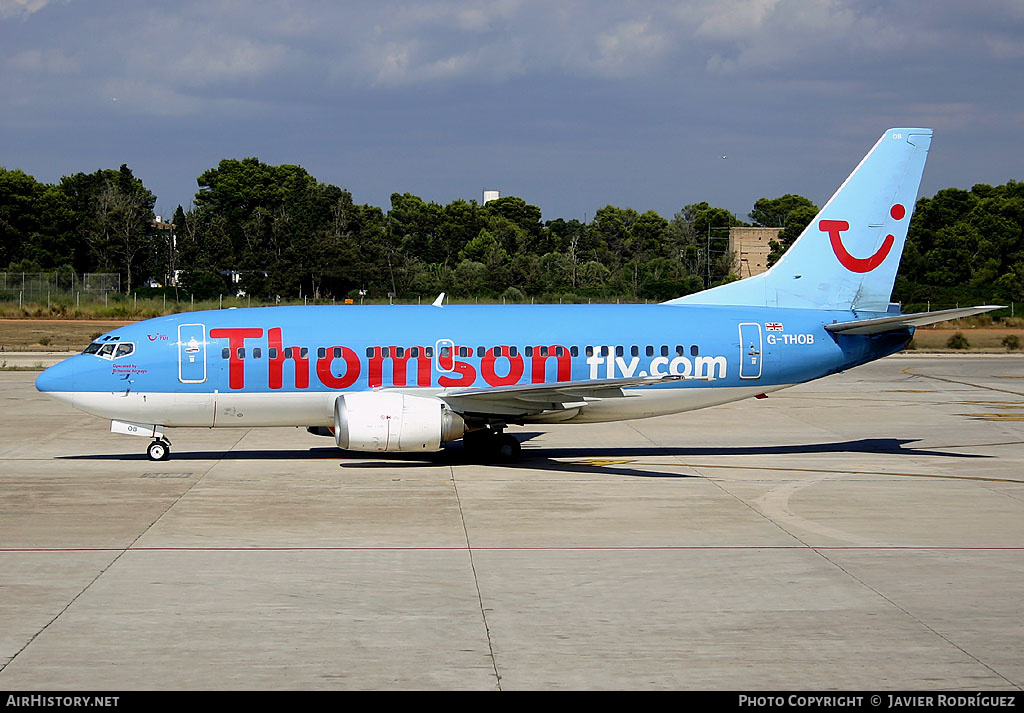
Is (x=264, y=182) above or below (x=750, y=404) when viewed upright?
above

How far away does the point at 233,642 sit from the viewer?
13.7 m

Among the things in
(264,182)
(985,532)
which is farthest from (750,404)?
(264,182)

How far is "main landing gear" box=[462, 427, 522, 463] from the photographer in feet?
95.2

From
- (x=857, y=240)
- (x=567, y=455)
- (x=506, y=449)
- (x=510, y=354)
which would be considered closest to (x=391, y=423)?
(x=506, y=449)

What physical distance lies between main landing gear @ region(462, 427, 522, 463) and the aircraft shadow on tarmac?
0.29 m

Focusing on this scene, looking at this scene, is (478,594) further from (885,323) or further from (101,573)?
(885,323)

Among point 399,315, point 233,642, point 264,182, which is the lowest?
point 233,642

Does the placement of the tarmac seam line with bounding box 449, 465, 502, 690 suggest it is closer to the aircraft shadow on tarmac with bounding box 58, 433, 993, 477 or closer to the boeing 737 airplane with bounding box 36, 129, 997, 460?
the boeing 737 airplane with bounding box 36, 129, 997, 460

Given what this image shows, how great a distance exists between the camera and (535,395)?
88.8ft

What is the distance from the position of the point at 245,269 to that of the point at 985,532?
10890 centimetres

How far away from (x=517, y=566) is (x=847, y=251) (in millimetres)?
16927

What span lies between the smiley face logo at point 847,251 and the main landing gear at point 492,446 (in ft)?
34.4

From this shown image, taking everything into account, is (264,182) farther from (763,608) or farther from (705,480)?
(763,608)

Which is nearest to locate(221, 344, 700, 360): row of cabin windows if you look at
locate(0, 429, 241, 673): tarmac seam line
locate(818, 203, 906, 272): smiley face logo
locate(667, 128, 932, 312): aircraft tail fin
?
locate(667, 128, 932, 312): aircraft tail fin
